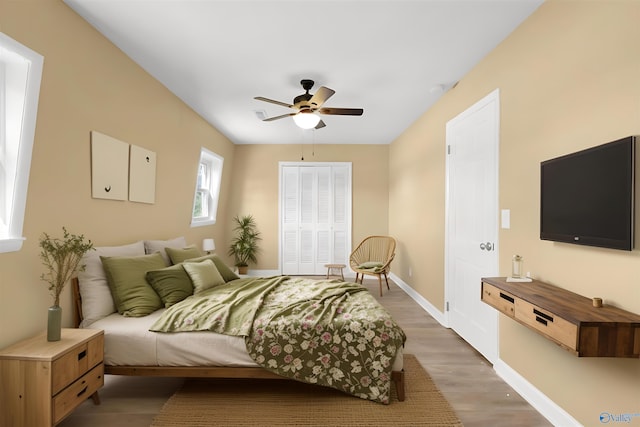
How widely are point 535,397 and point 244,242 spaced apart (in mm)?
5084

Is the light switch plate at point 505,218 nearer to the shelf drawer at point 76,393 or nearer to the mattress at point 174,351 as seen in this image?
the mattress at point 174,351

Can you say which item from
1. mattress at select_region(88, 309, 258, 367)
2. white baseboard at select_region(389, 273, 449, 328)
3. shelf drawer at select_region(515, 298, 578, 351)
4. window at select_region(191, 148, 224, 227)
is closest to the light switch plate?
shelf drawer at select_region(515, 298, 578, 351)

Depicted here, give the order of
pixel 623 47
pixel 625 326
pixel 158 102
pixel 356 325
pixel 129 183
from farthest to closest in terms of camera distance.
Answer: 1. pixel 158 102
2. pixel 129 183
3. pixel 356 325
4. pixel 623 47
5. pixel 625 326

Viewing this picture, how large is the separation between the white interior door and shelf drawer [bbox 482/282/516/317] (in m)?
0.51

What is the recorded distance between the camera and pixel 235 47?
279 centimetres

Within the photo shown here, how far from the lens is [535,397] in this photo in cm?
226

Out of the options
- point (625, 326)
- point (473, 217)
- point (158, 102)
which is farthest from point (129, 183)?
point (625, 326)

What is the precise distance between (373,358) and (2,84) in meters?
2.90

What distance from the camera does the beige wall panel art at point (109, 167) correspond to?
8.69 ft

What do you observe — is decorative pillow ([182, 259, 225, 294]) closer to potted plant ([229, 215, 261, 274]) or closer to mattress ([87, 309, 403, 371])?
mattress ([87, 309, 403, 371])

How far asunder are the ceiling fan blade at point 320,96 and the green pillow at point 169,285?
2095 mm

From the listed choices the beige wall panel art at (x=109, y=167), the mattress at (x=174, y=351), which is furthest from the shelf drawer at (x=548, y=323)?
the beige wall panel art at (x=109, y=167)

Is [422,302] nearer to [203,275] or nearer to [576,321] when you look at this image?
[203,275]

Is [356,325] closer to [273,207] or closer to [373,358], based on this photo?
[373,358]
